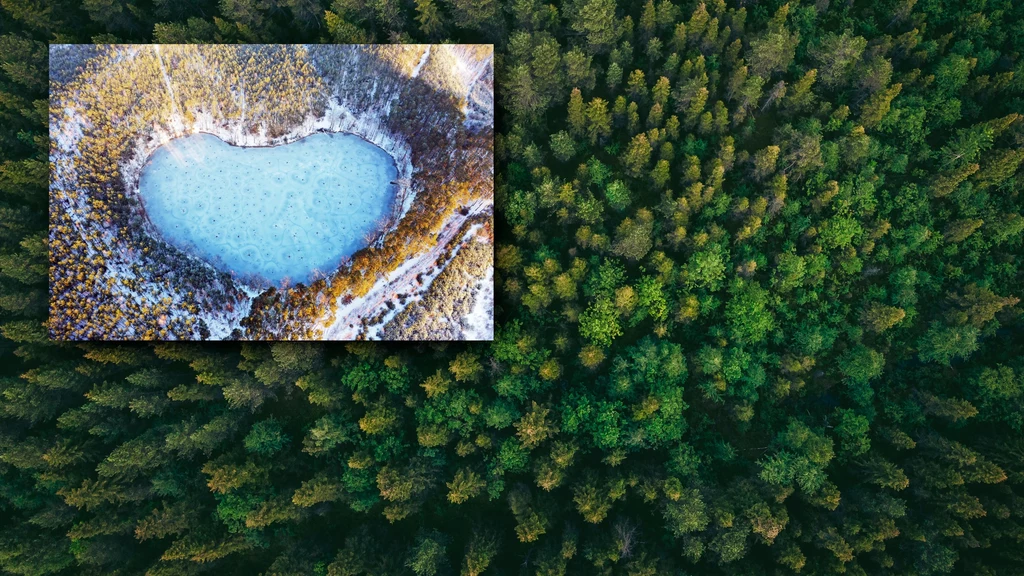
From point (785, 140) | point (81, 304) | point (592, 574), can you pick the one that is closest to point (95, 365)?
point (81, 304)

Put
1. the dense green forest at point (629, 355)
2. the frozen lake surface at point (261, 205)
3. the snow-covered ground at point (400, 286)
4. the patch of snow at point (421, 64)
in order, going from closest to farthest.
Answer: the frozen lake surface at point (261, 205) < the snow-covered ground at point (400, 286) < the patch of snow at point (421, 64) < the dense green forest at point (629, 355)

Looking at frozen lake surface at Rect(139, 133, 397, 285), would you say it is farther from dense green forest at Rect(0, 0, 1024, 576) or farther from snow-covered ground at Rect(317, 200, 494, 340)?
dense green forest at Rect(0, 0, 1024, 576)

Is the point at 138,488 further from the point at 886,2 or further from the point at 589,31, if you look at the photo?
the point at 886,2

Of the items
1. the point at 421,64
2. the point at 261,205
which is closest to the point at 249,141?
the point at 261,205

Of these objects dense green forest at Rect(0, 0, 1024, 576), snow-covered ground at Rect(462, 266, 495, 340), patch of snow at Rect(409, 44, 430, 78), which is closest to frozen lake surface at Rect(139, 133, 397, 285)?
dense green forest at Rect(0, 0, 1024, 576)

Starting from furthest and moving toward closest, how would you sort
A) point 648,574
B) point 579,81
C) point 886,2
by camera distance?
1. point 886,2
2. point 579,81
3. point 648,574

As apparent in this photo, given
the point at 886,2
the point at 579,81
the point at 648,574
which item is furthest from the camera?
the point at 886,2

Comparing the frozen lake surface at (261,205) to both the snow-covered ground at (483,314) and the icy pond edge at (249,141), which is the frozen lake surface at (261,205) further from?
the snow-covered ground at (483,314)

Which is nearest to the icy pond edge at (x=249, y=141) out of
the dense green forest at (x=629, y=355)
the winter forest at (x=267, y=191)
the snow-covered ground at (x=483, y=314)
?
the winter forest at (x=267, y=191)
